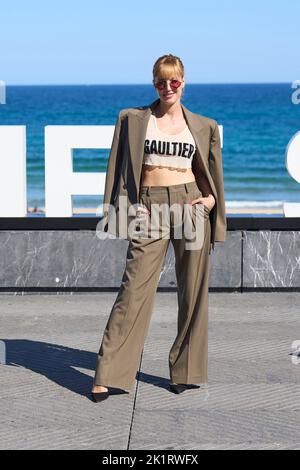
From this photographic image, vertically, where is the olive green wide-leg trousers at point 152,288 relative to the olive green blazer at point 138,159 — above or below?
below

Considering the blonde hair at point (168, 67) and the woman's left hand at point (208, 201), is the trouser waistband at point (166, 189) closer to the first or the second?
the woman's left hand at point (208, 201)

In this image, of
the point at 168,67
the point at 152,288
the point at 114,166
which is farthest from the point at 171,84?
the point at 152,288


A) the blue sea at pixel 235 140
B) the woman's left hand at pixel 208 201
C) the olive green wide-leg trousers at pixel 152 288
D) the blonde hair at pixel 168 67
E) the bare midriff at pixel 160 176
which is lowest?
the olive green wide-leg trousers at pixel 152 288

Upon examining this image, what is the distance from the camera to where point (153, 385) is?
6367 millimetres

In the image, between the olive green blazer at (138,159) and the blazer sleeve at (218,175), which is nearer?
the olive green blazer at (138,159)

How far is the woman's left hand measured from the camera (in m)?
6.04

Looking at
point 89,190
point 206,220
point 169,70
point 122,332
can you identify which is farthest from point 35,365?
point 89,190

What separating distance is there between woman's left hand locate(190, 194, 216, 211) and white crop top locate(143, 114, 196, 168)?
0.20 m

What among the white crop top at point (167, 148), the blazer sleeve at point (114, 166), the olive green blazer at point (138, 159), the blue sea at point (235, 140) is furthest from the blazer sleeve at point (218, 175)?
the blue sea at point (235, 140)

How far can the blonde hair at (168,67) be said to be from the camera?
5.87 meters

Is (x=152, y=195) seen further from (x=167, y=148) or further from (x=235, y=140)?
(x=235, y=140)

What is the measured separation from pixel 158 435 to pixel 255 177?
30071 mm

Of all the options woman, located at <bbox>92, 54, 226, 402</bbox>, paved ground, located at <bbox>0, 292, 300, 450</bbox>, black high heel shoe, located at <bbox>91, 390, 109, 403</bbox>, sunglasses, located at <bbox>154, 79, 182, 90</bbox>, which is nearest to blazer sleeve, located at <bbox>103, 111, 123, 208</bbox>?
woman, located at <bbox>92, 54, 226, 402</bbox>
